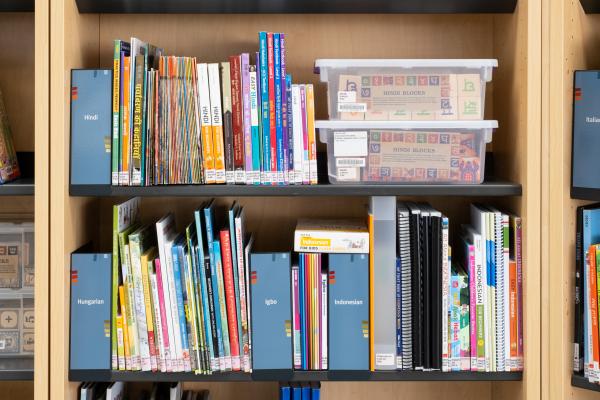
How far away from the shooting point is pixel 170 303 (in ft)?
4.81

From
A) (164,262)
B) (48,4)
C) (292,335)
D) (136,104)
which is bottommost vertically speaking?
(292,335)

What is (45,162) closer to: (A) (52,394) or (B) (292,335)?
(A) (52,394)

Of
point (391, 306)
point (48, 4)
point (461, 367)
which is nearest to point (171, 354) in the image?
point (391, 306)

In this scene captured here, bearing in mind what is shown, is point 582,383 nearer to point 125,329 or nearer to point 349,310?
point 349,310

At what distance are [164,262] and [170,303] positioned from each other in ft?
0.33

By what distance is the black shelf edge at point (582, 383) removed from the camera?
1.35 meters

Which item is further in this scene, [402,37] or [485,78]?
[402,37]

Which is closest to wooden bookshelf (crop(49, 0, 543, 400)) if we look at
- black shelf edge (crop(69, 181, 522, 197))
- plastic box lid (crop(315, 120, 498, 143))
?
black shelf edge (crop(69, 181, 522, 197))


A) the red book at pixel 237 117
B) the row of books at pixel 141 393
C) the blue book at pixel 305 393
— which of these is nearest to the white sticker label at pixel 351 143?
the red book at pixel 237 117

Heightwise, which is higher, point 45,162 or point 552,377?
point 45,162

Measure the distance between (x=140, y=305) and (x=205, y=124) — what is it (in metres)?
0.46

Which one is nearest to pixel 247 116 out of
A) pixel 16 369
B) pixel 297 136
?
pixel 297 136

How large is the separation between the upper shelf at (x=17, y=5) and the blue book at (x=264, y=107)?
67 centimetres

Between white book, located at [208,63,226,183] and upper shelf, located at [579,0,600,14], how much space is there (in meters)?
0.87
